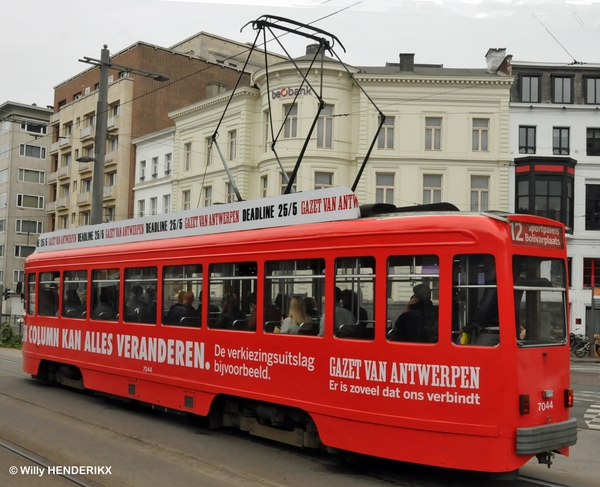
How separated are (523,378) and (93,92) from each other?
46695 millimetres

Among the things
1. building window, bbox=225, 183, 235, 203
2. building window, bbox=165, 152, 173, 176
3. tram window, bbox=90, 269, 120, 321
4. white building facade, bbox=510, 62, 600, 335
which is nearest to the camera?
tram window, bbox=90, 269, 120, 321

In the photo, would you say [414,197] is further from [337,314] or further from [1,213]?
[1,213]

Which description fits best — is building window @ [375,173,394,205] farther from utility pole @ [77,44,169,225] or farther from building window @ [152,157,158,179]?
utility pole @ [77,44,169,225]

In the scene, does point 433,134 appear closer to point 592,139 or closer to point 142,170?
point 592,139

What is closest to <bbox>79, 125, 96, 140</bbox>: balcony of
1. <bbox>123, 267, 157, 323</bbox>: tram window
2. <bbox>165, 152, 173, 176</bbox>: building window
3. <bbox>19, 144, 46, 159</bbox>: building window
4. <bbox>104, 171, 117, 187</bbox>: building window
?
<bbox>104, 171, 117, 187</bbox>: building window

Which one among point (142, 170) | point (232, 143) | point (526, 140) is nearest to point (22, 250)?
point (142, 170)

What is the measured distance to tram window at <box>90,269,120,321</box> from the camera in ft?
38.5

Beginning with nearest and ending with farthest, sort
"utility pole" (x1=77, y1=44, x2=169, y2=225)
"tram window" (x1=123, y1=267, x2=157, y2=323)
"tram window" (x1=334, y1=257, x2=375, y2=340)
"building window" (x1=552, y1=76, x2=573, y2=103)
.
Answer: "tram window" (x1=334, y1=257, x2=375, y2=340), "tram window" (x1=123, y1=267, x2=157, y2=323), "utility pole" (x1=77, y1=44, x2=169, y2=225), "building window" (x1=552, y1=76, x2=573, y2=103)

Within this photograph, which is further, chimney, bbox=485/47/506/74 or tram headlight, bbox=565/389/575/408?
chimney, bbox=485/47/506/74

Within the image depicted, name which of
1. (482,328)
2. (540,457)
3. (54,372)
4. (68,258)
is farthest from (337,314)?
(54,372)

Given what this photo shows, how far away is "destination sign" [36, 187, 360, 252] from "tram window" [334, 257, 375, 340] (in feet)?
1.90

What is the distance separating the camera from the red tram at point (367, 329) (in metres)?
6.79

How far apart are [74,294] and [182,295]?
356 centimetres

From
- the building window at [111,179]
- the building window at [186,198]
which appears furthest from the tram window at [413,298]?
the building window at [111,179]
